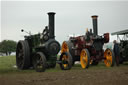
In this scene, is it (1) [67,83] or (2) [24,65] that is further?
→ (2) [24,65]

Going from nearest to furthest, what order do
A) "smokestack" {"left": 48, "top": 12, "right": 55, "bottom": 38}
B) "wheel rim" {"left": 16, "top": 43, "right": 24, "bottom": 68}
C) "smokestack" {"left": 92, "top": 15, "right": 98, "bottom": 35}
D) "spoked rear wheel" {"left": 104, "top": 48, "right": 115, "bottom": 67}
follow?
1. "smokestack" {"left": 48, "top": 12, "right": 55, "bottom": 38}
2. "spoked rear wheel" {"left": 104, "top": 48, "right": 115, "bottom": 67}
3. "wheel rim" {"left": 16, "top": 43, "right": 24, "bottom": 68}
4. "smokestack" {"left": 92, "top": 15, "right": 98, "bottom": 35}

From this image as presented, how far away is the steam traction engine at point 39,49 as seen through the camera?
905 cm

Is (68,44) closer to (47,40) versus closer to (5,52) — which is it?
(47,40)

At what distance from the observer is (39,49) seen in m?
9.58

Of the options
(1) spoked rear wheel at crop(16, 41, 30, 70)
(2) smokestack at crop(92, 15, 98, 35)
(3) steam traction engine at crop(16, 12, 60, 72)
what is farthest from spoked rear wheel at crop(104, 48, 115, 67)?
(1) spoked rear wheel at crop(16, 41, 30, 70)

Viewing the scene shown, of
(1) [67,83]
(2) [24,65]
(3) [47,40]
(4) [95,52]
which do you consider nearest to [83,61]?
(4) [95,52]

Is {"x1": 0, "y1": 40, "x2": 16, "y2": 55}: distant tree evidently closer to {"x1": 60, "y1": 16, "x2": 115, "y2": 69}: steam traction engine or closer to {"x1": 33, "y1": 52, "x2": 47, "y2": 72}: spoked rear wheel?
{"x1": 60, "y1": 16, "x2": 115, "y2": 69}: steam traction engine

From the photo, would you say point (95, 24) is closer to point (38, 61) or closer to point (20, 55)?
point (38, 61)

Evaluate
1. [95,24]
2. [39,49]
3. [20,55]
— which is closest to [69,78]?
[39,49]

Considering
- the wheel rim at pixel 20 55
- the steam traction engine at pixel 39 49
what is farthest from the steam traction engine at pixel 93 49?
the wheel rim at pixel 20 55

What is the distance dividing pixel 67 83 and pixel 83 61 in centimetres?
494

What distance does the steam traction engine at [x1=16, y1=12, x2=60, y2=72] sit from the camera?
9055 mm

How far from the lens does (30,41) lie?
10.2 metres

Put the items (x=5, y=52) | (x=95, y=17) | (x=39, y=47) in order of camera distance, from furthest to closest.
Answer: (x=5, y=52) < (x=95, y=17) < (x=39, y=47)
